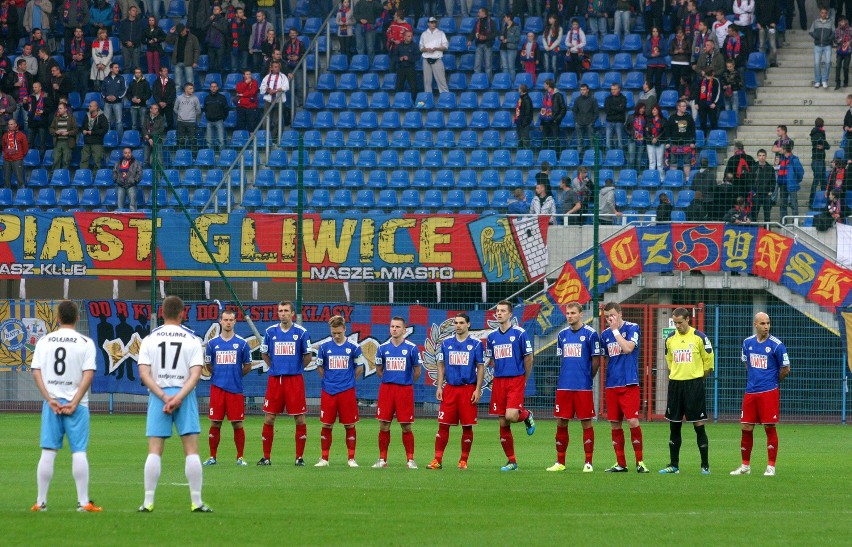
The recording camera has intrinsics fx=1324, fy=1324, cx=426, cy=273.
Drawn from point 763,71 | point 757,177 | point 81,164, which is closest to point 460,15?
point 763,71

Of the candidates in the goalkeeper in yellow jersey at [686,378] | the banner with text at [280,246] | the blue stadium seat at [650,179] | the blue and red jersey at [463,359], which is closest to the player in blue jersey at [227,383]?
the blue and red jersey at [463,359]

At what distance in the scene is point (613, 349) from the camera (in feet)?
55.1

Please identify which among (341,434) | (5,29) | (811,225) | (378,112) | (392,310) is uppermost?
(5,29)

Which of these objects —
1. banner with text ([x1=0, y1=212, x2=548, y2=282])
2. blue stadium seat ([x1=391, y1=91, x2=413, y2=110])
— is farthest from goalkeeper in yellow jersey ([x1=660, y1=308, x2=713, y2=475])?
blue stadium seat ([x1=391, y1=91, x2=413, y2=110])

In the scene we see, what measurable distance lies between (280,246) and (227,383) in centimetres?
814

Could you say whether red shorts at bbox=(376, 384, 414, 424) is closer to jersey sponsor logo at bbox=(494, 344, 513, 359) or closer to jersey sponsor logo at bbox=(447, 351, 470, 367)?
jersey sponsor logo at bbox=(447, 351, 470, 367)

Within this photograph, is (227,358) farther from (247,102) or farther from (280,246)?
(247,102)

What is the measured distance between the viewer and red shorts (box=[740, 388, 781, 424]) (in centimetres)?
1642

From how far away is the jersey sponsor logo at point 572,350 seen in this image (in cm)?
1686

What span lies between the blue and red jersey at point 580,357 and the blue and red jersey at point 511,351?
0.47 m

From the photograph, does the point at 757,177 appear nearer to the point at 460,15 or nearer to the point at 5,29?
the point at 460,15

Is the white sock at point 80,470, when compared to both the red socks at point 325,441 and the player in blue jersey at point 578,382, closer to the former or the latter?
the red socks at point 325,441

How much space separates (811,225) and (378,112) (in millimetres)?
11517

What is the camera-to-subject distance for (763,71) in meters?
31.9
